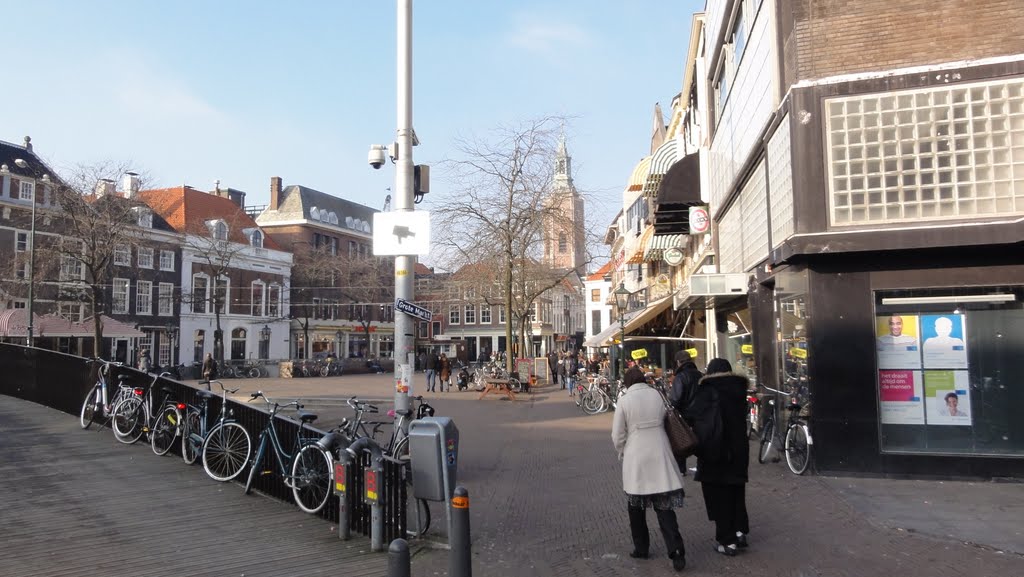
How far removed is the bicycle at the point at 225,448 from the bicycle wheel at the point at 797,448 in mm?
6550

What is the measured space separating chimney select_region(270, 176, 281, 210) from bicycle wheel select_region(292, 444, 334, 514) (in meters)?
73.4

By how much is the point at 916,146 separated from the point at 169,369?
39.7m

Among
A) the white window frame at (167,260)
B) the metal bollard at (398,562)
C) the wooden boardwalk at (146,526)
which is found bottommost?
the wooden boardwalk at (146,526)

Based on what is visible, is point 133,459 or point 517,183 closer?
point 133,459

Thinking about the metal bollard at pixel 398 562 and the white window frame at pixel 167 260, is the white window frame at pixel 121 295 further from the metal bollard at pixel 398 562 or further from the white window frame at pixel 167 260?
the metal bollard at pixel 398 562

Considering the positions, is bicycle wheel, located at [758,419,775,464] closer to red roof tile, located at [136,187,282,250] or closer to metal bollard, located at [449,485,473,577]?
metal bollard, located at [449,485,473,577]

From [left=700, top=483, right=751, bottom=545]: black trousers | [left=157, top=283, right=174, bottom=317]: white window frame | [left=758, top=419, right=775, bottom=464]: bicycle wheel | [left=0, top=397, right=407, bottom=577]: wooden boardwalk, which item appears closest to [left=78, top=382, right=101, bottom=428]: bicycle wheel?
[left=0, top=397, right=407, bottom=577]: wooden boardwalk

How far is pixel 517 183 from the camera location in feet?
89.9

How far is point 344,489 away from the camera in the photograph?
629 cm

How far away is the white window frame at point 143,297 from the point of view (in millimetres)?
49597

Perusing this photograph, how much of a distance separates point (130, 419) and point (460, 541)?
7.96 meters

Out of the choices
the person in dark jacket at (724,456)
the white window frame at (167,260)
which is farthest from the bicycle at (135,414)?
the white window frame at (167,260)

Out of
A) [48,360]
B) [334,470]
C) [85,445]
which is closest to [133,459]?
[85,445]

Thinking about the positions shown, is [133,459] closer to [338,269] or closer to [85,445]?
[85,445]
